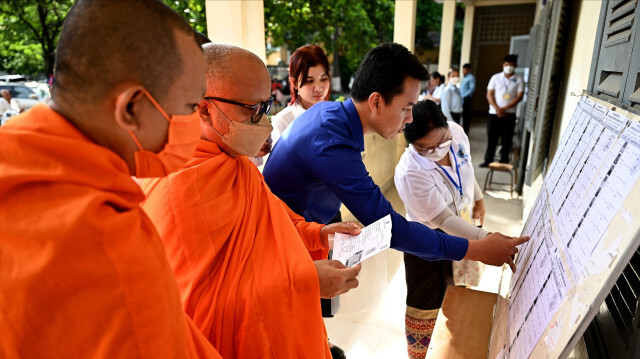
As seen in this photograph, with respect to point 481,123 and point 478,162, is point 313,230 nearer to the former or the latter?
point 478,162

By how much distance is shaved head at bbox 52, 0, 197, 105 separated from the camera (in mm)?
735

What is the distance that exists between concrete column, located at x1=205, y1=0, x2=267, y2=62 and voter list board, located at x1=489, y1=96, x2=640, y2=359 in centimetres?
311

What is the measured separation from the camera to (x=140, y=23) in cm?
76

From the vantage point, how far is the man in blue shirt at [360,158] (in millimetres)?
1655

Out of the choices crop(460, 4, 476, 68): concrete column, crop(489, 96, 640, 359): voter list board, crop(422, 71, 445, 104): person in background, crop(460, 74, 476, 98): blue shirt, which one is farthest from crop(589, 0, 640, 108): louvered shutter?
crop(460, 4, 476, 68): concrete column

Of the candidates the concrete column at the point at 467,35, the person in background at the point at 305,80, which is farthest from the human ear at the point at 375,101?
the concrete column at the point at 467,35

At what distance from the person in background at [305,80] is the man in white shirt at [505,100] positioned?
4537 millimetres

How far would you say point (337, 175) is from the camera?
5.50 ft

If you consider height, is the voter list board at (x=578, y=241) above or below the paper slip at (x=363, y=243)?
above

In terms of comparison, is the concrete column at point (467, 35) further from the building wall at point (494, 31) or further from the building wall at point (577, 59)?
the building wall at point (577, 59)

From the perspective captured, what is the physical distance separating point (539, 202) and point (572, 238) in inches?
27.8

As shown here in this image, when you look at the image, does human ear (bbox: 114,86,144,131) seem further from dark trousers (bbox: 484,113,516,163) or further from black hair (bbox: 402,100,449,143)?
dark trousers (bbox: 484,113,516,163)

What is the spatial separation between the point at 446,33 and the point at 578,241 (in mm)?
11663

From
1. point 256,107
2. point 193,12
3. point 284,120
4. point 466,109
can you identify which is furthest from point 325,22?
point 256,107
